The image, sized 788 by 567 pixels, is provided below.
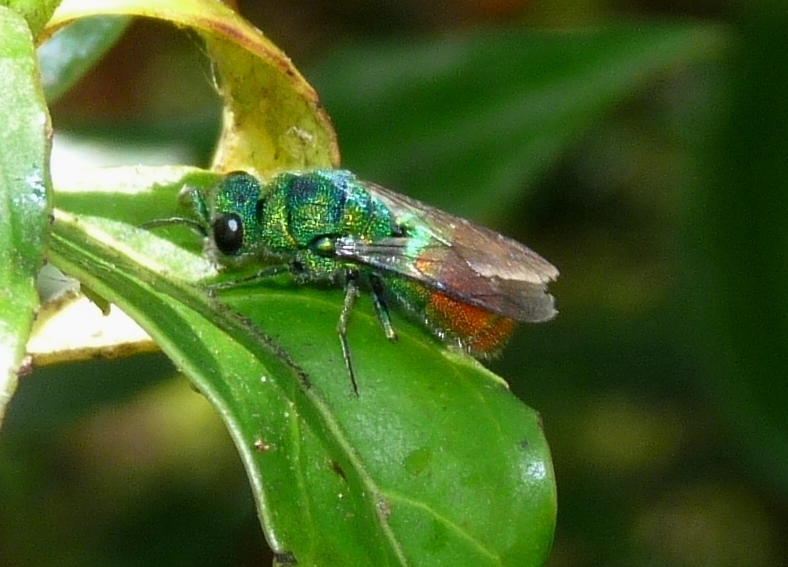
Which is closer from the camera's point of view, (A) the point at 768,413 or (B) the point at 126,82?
(A) the point at 768,413

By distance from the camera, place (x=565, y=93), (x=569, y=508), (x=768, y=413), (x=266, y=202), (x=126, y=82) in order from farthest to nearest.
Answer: (x=126, y=82) → (x=569, y=508) → (x=565, y=93) → (x=768, y=413) → (x=266, y=202)

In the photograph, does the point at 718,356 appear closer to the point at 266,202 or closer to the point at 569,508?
the point at 569,508

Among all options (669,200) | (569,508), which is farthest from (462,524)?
(669,200)

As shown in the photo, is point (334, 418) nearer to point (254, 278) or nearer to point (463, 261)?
point (254, 278)

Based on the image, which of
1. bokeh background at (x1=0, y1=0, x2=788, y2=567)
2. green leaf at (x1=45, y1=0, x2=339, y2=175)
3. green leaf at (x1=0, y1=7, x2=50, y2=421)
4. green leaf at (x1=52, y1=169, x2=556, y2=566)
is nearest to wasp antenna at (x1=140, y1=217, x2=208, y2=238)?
green leaf at (x1=52, y1=169, x2=556, y2=566)

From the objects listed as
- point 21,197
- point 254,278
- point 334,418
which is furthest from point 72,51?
point 21,197

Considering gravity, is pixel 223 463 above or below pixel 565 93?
below
